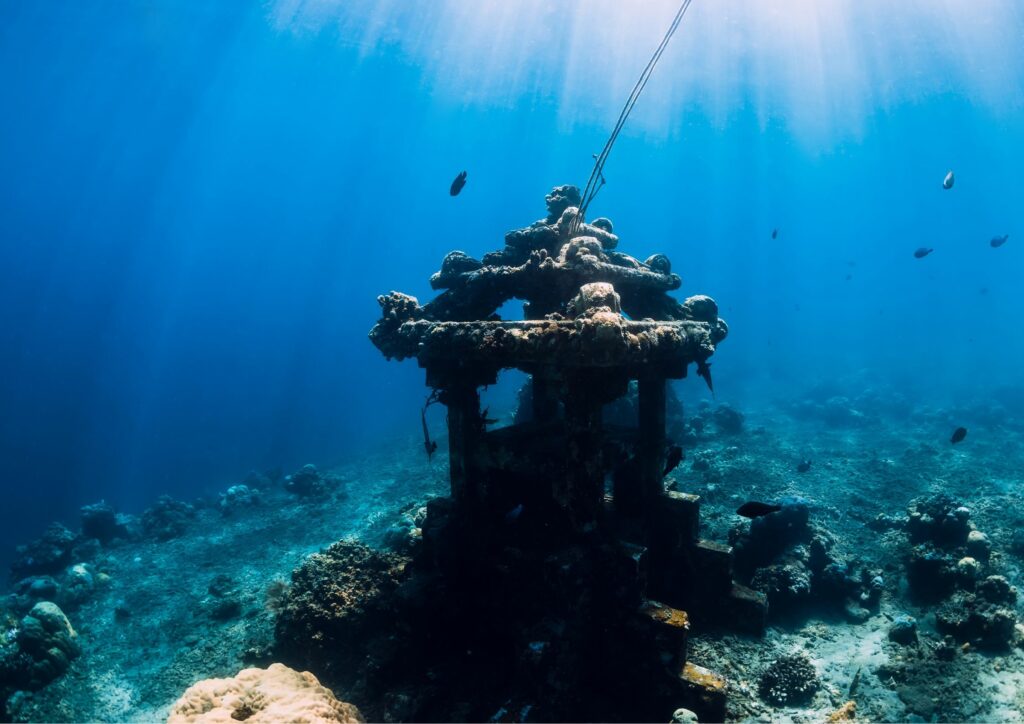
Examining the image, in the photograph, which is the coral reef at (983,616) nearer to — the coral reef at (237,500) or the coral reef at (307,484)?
the coral reef at (307,484)

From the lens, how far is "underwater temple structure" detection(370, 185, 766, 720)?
577 cm

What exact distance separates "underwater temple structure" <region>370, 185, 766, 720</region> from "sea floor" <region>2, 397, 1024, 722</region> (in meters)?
1.24

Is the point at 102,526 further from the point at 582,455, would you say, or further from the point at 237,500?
the point at 582,455

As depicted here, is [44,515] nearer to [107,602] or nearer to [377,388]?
[107,602]

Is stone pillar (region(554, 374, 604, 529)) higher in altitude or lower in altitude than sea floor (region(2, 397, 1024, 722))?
higher

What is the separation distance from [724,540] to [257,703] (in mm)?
9783

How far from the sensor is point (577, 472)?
19.7ft

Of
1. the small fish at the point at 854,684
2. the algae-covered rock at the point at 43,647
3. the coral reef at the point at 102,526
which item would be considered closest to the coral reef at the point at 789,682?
the small fish at the point at 854,684

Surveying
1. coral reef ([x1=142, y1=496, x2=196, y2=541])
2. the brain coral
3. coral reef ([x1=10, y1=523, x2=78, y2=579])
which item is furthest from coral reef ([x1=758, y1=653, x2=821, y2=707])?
coral reef ([x1=10, y1=523, x2=78, y2=579])

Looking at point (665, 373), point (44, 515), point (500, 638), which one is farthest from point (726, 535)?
point (44, 515)

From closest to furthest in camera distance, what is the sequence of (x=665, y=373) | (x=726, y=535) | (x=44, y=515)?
(x=665, y=373) < (x=726, y=535) < (x=44, y=515)

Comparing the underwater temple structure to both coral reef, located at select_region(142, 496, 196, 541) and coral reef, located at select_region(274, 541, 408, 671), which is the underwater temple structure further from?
coral reef, located at select_region(142, 496, 196, 541)

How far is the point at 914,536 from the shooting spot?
1076 cm

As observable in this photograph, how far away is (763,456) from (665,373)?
13.5 metres
